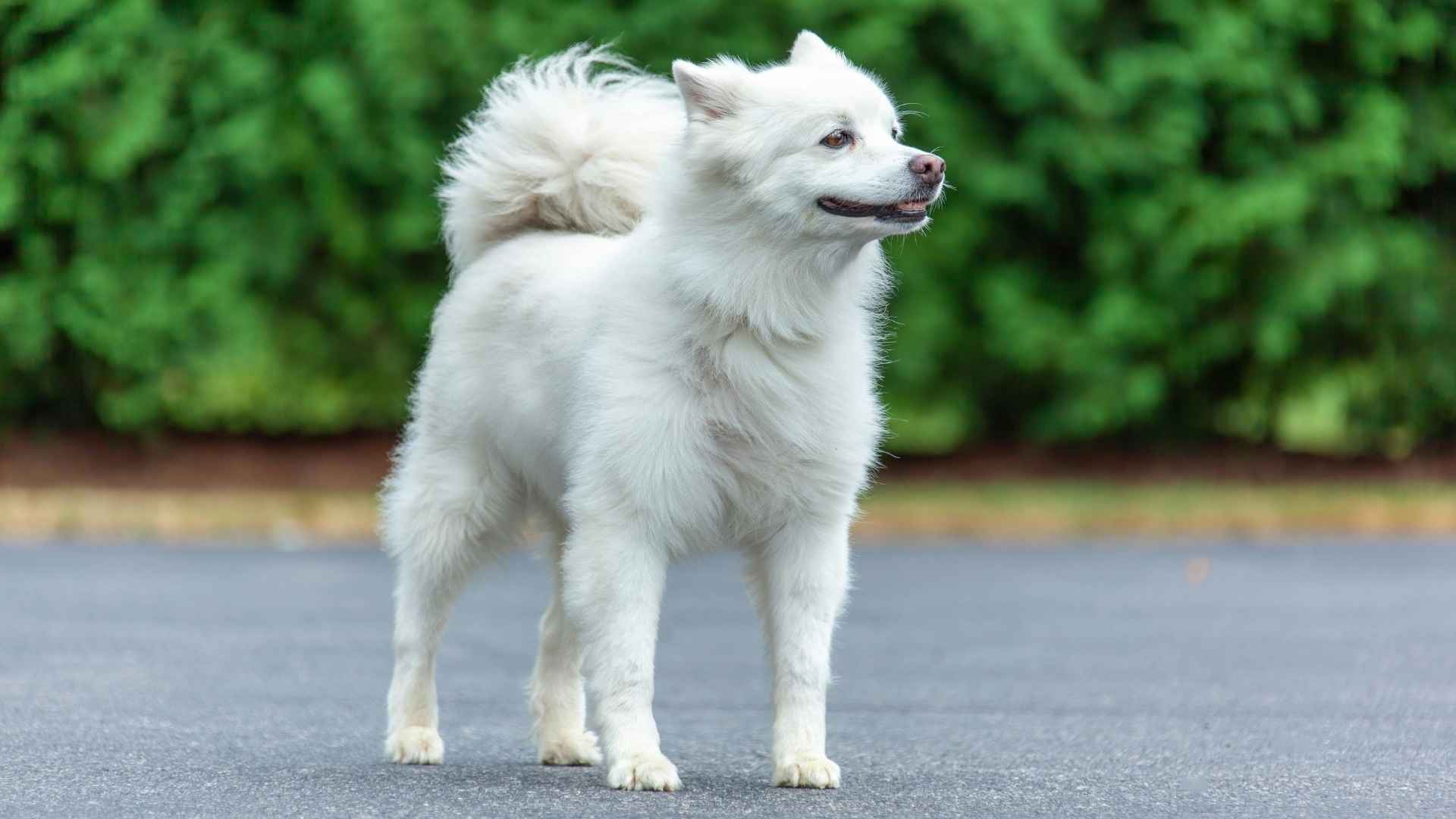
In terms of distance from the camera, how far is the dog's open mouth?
584 centimetres

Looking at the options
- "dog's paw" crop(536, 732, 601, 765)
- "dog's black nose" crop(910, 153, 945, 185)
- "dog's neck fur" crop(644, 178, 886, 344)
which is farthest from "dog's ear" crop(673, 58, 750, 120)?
"dog's paw" crop(536, 732, 601, 765)

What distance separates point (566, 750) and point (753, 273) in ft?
5.52

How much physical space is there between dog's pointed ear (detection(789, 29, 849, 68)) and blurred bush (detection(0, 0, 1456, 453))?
8.96 meters

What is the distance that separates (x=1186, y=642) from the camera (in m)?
9.78

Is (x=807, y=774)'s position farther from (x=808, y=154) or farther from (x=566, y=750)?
(x=808, y=154)

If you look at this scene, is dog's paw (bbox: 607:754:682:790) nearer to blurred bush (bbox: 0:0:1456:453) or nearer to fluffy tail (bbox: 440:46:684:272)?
fluffy tail (bbox: 440:46:684:272)

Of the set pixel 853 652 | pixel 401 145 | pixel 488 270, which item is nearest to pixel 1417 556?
pixel 853 652

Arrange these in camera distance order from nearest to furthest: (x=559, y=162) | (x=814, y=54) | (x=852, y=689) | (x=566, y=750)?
(x=814, y=54) < (x=566, y=750) < (x=559, y=162) < (x=852, y=689)

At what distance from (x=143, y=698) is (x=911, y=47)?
938 centimetres

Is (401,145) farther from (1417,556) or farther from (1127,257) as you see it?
(1417,556)

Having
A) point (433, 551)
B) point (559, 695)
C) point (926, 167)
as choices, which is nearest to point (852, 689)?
point (559, 695)

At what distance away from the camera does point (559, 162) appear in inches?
280

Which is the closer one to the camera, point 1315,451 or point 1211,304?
→ point 1211,304

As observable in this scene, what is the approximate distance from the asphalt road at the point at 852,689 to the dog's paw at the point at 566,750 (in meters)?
0.10
